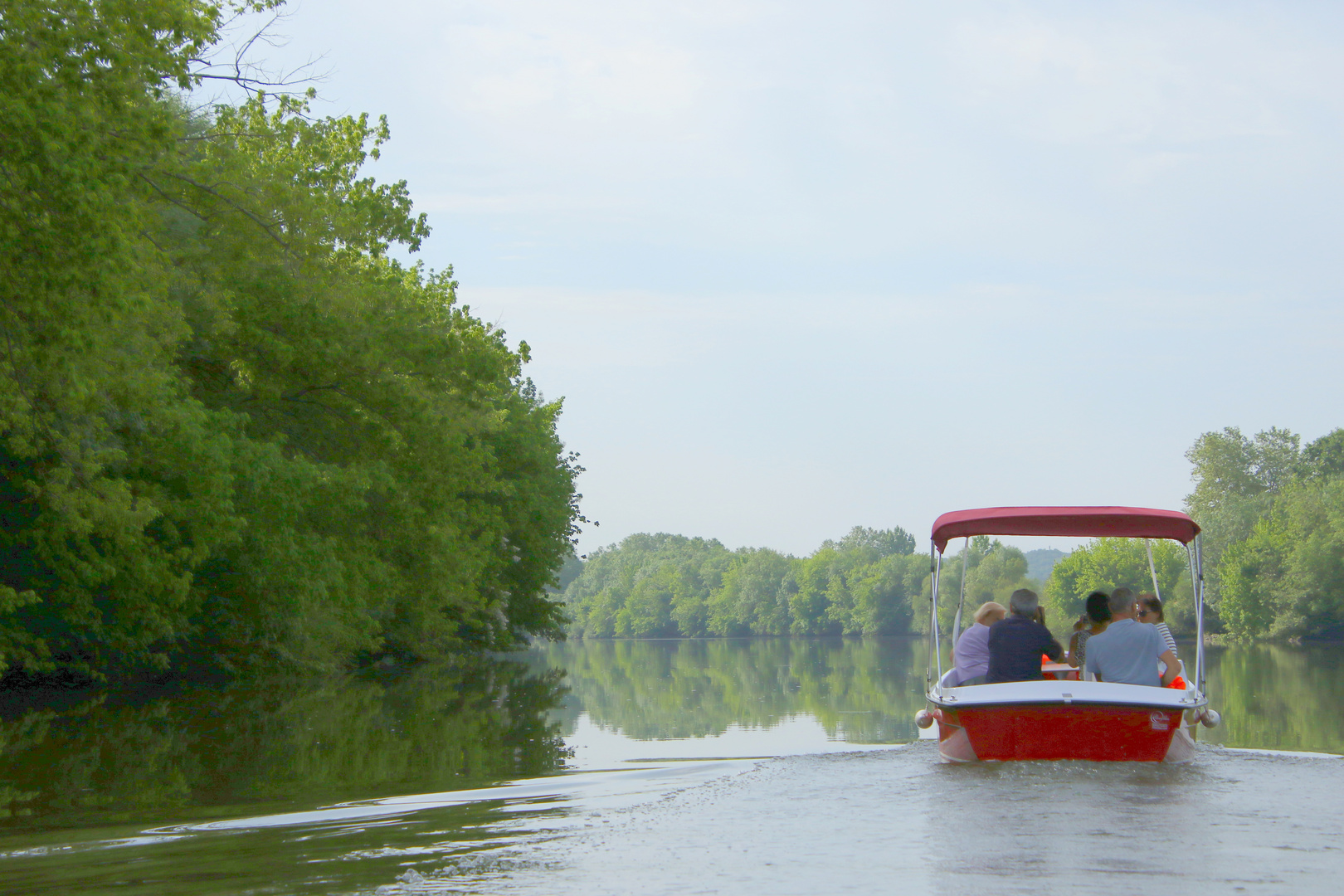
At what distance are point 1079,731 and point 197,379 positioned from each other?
19.5 metres

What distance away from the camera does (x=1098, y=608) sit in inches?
432

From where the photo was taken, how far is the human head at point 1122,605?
10.8 m

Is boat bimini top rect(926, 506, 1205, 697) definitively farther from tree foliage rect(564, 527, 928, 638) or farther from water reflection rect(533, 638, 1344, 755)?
tree foliage rect(564, 527, 928, 638)

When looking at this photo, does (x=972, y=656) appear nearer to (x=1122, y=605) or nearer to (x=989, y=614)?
(x=989, y=614)

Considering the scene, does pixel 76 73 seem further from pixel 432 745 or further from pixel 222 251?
pixel 222 251

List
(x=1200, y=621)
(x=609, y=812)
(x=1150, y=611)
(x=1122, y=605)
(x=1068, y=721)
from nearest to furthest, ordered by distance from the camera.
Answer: (x=609, y=812)
(x=1068, y=721)
(x=1122, y=605)
(x=1200, y=621)
(x=1150, y=611)

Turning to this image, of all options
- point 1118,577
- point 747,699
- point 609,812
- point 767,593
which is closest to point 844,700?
point 747,699

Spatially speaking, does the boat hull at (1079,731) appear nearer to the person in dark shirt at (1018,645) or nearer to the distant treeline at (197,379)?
the person in dark shirt at (1018,645)

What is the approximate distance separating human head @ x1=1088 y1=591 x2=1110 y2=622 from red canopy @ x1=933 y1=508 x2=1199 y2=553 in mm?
866

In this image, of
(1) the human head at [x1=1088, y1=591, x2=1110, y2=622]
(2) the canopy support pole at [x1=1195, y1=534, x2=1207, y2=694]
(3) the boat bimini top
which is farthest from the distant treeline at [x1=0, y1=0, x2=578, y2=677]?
(2) the canopy support pole at [x1=1195, y1=534, x2=1207, y2=694]

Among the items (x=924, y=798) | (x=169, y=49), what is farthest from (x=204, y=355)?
(x=924, y=798)

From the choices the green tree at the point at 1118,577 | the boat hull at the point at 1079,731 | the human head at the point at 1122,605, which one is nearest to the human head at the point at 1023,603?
the human head at the point at 1122,605

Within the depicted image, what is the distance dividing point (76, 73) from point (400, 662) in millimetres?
30504

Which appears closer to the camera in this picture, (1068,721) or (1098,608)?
(1068,721)
